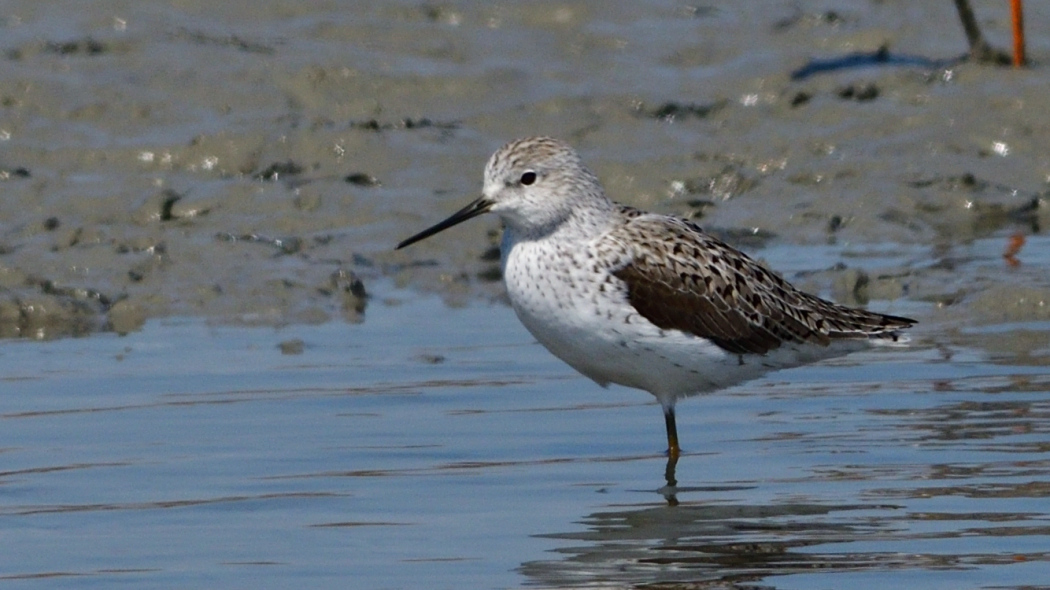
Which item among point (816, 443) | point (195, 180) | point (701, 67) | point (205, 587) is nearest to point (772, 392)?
point (816, 443)

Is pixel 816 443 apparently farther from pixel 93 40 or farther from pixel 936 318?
pixel 93 40

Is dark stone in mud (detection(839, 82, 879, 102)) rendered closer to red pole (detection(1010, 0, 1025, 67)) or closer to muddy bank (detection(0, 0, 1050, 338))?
muddy bank (detection(0, 0, 1050, 338))

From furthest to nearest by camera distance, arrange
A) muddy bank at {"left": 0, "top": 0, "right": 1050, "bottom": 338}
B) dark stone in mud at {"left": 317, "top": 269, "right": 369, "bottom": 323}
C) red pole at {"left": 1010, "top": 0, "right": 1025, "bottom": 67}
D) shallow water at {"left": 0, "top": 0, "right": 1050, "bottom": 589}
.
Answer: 1. red pole at {"left": 1010, "top": 0, "right": 1025, "bottom": 67}
2. muddy bank at {"left": 0, "top": 0, "right": 1050, "bottom": 338}
3. dark stone in mud at {"left": 317, "top": 269, "right": 369, "bottom": 323}
4. shallow water at {"left": 0, "top": 0, "right": 1050, "bottom": 589}

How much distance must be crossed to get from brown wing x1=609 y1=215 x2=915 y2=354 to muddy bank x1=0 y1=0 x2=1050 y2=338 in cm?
222

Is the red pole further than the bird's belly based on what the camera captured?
Yes

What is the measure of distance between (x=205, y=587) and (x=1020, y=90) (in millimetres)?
9823

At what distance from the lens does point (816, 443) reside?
8.73m

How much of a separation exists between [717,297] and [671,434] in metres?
0.68

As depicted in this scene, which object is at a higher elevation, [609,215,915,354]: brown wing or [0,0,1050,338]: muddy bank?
[0,0,1050,338]: muddy bank

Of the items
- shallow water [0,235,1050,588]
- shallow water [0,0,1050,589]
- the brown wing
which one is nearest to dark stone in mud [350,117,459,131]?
shallow water [0,0,1050,589]

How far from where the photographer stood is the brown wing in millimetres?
8547

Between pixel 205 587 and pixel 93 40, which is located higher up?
pixel 93 40

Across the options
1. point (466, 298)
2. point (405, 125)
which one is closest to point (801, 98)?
point (405, 125)

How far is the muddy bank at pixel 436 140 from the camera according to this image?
11688 millimetres
